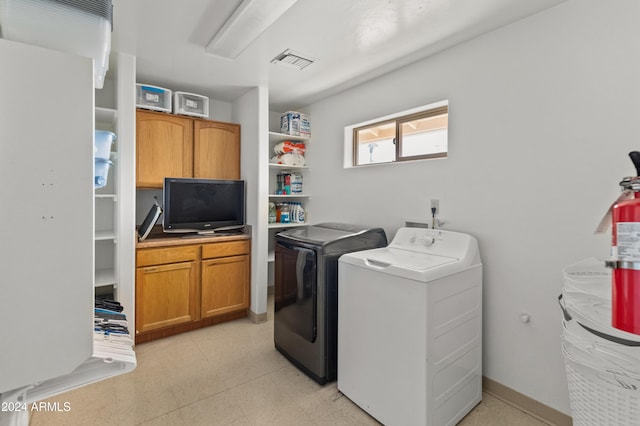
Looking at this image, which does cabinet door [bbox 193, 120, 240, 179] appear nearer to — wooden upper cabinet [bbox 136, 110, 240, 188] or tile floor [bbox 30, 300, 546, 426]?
wooden upper cabinet [bbox 136, 110, 240, 188]

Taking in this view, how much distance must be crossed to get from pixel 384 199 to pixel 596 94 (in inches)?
60.5

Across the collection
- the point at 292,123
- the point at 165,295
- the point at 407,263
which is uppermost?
the point at 292,123

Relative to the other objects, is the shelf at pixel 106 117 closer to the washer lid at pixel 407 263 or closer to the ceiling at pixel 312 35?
the ceiling at pixel 312 35

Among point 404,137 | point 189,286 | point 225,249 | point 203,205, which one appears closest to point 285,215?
point 225,249

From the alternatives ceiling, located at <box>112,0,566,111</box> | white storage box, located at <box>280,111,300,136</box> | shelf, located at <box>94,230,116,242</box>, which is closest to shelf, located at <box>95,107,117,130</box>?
ceiling, located at <box>112,0,566,111</box>

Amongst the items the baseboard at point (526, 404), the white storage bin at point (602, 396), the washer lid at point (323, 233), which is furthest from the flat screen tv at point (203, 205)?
the white storage bin at point (602, 396)

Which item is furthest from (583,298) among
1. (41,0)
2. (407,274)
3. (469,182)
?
(41,0)

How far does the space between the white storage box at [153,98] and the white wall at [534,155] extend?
2.30 metres

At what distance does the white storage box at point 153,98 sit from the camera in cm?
274

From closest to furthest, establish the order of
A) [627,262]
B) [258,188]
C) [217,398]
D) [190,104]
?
[627,262]
[217,398]
[190,104]
[258,188]

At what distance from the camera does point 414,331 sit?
158 centimetres

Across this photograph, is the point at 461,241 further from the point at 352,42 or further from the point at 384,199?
the point at 352,42

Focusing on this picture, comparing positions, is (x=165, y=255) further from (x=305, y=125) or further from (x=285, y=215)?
(x=305, y=125)

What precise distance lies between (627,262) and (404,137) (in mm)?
2062
